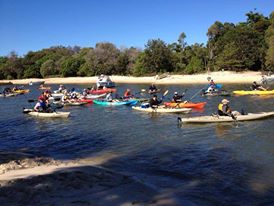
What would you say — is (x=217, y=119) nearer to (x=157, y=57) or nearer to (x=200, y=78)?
(x=200, y=78)

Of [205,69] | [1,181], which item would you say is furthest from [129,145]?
[205,69]

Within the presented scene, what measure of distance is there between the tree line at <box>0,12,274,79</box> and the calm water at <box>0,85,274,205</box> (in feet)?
153

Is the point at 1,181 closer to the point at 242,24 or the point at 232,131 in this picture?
the point at 232,131

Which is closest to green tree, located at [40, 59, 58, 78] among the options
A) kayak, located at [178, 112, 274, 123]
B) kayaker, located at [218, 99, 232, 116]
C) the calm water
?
the calm water

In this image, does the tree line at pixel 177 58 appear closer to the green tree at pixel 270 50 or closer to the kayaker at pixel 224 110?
the green tree at pixel 270 50

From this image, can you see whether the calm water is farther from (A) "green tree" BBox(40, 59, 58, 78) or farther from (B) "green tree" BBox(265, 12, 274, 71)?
(A) "green tree" BBox(40, 59, 58, 78)

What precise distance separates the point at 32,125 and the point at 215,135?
1478 cm

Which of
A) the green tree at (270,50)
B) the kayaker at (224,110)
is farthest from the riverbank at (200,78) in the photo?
the kayaker at (224,110)

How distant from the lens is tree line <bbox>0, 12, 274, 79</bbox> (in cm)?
7706

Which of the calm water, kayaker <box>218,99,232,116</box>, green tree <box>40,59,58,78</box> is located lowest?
the calm water

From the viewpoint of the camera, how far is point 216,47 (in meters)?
85.9

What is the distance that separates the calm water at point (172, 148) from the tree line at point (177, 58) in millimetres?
46781

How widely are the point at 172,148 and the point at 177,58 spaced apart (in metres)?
77.3

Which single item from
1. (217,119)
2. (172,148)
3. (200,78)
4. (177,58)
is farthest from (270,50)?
(172,148)
